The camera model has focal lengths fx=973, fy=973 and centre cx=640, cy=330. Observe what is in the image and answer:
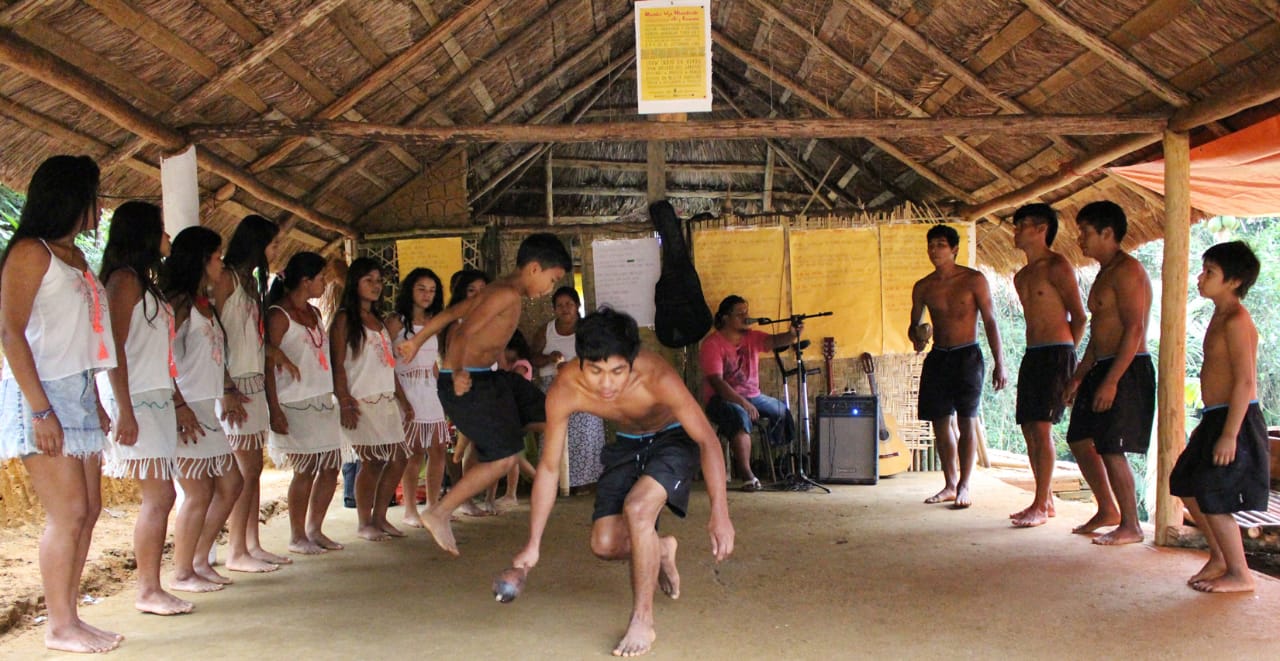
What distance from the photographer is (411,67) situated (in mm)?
6457

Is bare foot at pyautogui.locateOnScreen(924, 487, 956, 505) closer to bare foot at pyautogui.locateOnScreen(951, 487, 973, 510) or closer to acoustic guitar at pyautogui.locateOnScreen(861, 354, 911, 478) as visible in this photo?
bare foot at pyautogui.locateOnScreen(951, 487, 973, 510)

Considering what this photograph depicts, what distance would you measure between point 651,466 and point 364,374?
2350mm

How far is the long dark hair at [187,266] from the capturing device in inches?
163

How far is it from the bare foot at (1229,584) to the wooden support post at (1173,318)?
930 millimetres

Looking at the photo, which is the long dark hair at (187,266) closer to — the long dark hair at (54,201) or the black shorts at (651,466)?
the long dark hair at (54,201)

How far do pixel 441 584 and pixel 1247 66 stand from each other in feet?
14.7

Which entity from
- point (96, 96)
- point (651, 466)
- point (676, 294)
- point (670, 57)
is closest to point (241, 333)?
point (96, 96)

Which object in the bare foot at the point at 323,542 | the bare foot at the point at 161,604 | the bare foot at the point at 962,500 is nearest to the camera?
the bare foot at the point at 161,604

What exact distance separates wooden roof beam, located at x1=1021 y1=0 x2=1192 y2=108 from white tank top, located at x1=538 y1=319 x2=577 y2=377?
3806 millimetres

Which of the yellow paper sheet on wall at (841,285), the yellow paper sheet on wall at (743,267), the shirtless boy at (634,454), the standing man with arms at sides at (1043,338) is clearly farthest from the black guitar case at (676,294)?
the shirtless boy at (634,454)

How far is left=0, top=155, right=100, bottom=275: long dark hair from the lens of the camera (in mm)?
3197

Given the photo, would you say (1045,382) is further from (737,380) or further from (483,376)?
(483,376)

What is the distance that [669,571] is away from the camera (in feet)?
12.9

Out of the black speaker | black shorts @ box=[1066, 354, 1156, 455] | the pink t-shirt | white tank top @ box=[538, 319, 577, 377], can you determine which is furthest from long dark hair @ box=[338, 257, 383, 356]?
black shorts @ box=[1066, 354, 1156, 455]
